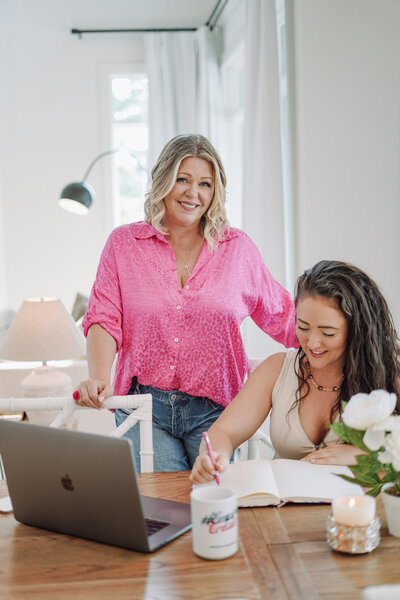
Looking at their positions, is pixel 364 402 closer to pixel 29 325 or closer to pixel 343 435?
pixel 343 435

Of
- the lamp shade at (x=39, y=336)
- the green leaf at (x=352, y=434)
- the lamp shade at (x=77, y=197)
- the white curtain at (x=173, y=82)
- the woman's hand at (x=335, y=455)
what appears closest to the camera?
the green leaf at (x=352, y=434)

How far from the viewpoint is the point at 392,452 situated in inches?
41.4

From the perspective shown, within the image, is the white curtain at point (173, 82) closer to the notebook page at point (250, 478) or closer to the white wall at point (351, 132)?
the white wall at point (351, 132)

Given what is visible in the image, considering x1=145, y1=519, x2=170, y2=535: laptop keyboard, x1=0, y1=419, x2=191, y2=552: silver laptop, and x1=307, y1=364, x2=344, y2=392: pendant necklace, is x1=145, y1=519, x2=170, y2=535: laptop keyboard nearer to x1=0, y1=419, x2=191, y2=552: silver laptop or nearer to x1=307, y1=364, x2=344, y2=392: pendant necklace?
x1=0, y1=419, x2=191, y2=552: silver laptop

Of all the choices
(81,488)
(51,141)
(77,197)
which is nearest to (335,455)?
(81,488)

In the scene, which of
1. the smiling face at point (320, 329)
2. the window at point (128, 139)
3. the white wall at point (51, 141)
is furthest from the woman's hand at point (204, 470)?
the window at point (128, 139)

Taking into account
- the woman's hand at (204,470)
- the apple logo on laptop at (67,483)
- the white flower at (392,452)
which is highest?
the white flower at (392,452)

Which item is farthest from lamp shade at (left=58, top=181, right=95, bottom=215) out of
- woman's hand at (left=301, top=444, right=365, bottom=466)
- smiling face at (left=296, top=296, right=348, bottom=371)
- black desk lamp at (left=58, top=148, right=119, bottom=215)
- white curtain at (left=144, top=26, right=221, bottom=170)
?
woman's hand at (left=301, top=444, right=365, bottom=466)

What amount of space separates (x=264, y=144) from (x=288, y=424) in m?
1.78

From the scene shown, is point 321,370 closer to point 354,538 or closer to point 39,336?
point 354,538

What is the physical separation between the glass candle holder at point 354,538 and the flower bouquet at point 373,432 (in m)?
0.08

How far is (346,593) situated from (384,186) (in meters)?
2.06

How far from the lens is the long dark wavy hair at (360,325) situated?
5.09 feet

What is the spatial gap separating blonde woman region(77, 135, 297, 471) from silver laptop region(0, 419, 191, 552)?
59 centimetres
